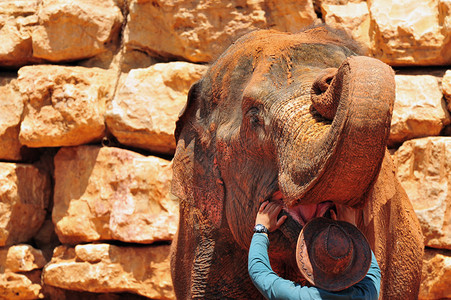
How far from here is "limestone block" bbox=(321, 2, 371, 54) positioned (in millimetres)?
3793

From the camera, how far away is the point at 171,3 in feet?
12.9

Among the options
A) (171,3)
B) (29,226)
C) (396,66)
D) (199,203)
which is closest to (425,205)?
(396,66)

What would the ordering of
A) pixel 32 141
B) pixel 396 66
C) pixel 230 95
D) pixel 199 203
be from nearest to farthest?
pixel 230 95, pixel 199 203, pixel 396 66, pixel 32 141

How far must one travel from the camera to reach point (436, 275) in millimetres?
3621

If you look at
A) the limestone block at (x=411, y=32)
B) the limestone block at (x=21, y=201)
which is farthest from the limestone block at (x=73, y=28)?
the limestone block at (x=411, y=32)

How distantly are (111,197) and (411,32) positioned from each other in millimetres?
1886

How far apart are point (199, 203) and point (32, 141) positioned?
1806mm

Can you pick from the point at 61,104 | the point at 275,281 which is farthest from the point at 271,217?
the point at 61,104

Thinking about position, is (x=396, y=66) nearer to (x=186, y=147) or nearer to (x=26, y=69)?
(x=186, y=147)

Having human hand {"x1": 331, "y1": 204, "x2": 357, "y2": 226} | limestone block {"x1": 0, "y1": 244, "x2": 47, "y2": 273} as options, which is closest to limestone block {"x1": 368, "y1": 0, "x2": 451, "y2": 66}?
human hand {"x1": 331, "y1": 204, "x2": 357, "y2": 226}

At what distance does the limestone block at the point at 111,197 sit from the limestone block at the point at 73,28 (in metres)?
0.58

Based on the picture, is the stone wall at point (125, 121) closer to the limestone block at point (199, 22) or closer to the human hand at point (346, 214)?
the limestone block at point (199, 22)

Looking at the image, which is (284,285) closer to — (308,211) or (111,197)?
(308,211)

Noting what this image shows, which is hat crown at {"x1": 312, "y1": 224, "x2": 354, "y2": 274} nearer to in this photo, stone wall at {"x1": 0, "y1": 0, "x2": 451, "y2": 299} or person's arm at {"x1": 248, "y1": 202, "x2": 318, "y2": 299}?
person's arm at {"x1": 248, "y1": 202, "x2": 318, "y2": 299}
